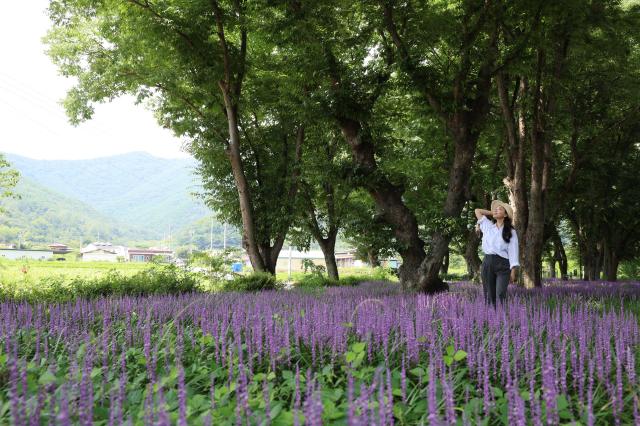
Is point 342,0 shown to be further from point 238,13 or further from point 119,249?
point 119,249

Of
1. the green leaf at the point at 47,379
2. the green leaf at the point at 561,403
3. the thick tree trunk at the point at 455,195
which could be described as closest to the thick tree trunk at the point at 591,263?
the thick tree trunk at the point at 455,195

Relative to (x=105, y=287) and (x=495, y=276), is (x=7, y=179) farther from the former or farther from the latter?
(x=495, y=276)

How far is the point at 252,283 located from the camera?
41.8 ft

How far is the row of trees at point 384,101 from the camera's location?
10.5 metres

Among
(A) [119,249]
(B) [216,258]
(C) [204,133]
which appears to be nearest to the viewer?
(B) [216,258]

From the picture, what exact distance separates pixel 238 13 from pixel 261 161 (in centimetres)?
681

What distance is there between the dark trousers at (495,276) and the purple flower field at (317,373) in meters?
1.67

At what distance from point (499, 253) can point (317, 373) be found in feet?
18.0

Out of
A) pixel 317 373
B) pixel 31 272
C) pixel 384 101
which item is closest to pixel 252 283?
pixel 384 101

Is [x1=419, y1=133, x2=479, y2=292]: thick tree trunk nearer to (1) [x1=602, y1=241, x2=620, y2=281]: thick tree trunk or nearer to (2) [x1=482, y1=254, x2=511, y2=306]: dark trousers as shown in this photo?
(2) [x1=482, y1=254, x2=511, y2=306]: dark trousers

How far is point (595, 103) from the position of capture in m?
16.4

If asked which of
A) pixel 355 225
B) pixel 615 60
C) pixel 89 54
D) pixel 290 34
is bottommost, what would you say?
pixel 355 225

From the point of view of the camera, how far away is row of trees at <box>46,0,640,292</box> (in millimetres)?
10484

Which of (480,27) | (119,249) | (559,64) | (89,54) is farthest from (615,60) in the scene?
(119,249)
